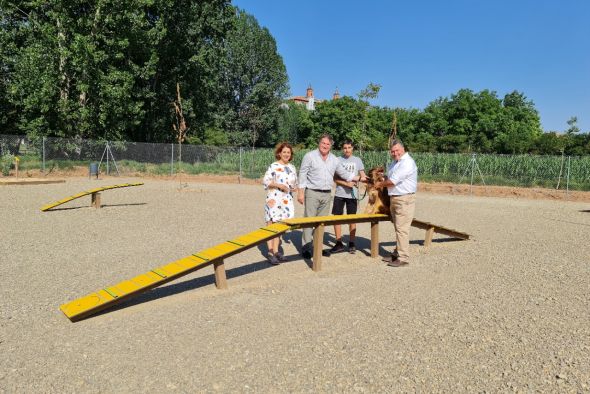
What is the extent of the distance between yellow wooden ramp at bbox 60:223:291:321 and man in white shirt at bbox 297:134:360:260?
1.11 m

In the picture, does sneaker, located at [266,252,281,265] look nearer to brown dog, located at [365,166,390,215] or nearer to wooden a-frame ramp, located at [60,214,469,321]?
wooden a-frame ramp, located at [60,214,469,321]

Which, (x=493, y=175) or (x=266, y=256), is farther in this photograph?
(x=493, y=175)

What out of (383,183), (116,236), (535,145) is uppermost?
(535,145)

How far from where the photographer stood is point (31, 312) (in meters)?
4.04

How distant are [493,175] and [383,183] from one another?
20.3 meters

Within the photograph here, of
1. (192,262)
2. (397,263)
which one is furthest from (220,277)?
(397,263)

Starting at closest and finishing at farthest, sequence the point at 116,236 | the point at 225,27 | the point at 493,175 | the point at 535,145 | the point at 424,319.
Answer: the point at 424,319 → the point at 116,236 → the point at 493,175 → the point at 225,27 → the point at 535,145

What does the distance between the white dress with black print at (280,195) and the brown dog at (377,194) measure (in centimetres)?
119

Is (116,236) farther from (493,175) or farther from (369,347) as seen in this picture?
(493,175)

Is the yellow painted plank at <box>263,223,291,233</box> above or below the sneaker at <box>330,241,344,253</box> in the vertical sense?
above

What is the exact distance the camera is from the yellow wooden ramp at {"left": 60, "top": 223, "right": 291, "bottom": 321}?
3.81 m

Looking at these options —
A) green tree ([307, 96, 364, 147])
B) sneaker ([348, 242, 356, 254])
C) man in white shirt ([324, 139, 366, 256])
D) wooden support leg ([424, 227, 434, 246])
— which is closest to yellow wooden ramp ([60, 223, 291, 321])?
man in white shirt ([324, 139, 366, 256])

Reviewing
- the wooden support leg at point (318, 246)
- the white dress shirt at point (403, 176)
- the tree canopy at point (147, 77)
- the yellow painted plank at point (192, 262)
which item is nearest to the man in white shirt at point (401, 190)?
the white dress shirt at point (403, 176)

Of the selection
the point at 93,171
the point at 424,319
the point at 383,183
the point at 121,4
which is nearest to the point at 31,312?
the point at 424,319
